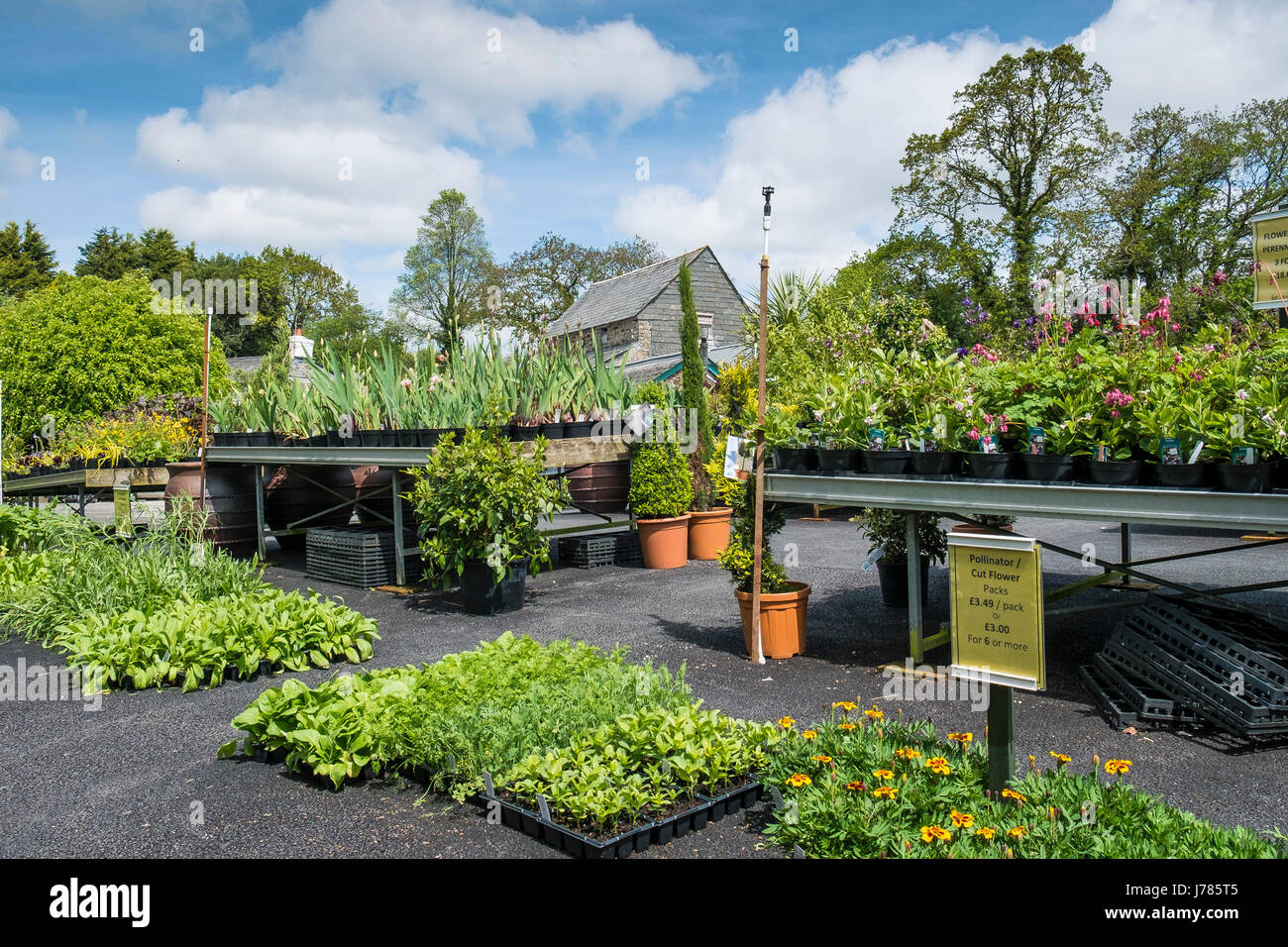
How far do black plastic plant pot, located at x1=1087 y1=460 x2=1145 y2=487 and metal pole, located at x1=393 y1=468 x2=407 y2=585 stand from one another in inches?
248

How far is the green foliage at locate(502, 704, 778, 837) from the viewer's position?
316cm

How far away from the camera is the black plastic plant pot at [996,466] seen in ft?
15.9

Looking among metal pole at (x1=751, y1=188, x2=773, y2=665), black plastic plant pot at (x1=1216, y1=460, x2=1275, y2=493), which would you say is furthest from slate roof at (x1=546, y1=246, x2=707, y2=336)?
black plastic plant pot at (x1=1216, y1=460, x2=1275, y2=493)

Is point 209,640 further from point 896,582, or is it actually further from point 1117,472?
point 1117,472

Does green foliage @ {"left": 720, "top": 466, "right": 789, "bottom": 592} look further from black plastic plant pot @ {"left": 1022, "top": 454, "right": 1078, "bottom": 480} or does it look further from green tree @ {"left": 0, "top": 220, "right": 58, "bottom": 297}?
green tree @ {"left": 0, "top": 220, "right": 58, "bottom": 297}

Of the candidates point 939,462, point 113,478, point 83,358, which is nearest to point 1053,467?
point 939,462

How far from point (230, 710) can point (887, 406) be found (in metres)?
4.40

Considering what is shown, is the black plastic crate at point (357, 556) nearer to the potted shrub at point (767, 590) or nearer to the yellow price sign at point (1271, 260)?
the potted shrub at point (767, 590)

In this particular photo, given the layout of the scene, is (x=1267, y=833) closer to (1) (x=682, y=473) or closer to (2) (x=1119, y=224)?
(1) (x=682, y=473)

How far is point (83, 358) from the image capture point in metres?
17.2

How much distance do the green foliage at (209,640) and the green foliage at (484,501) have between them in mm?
1324

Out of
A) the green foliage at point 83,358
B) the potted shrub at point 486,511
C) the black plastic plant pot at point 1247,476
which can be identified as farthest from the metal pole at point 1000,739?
the green foliage at point 83,358

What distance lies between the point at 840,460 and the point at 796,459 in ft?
1.27

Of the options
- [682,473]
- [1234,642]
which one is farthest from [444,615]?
[1234,642]
